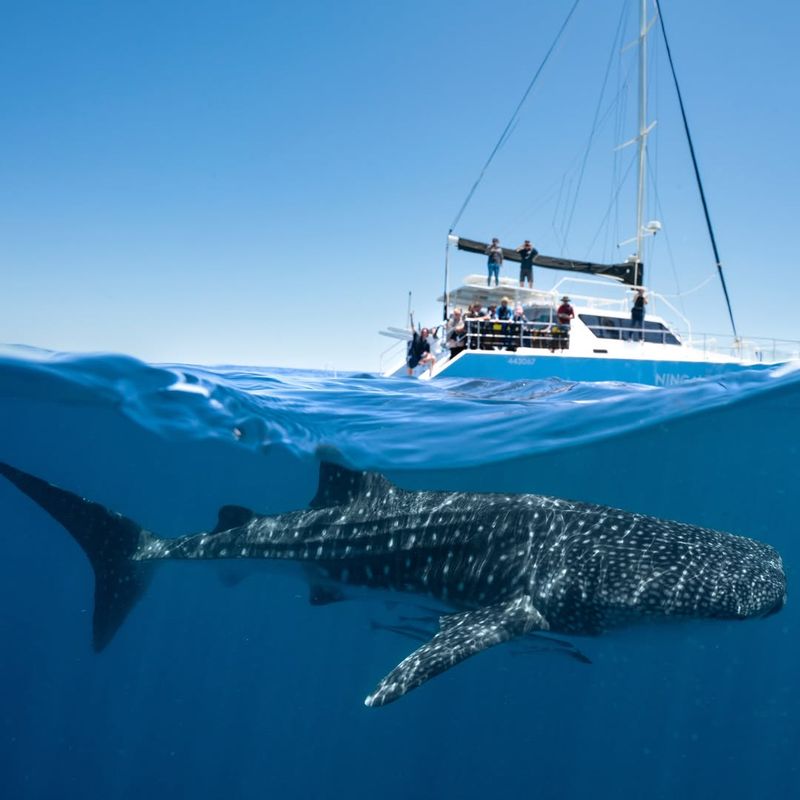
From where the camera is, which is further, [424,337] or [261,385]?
[424,337]

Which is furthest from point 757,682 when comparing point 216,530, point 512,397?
point 216,530

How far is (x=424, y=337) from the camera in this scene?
22.9m

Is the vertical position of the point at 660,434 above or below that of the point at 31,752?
above

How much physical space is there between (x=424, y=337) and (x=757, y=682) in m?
15.3

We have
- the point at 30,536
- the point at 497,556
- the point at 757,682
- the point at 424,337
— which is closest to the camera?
the point at 497,556

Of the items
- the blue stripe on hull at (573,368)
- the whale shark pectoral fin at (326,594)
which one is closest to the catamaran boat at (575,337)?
the blue stripe on hull at (573,368)

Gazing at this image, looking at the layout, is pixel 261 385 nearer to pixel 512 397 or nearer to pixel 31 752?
pixel 512 397

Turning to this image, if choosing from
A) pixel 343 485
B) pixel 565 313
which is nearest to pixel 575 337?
pixel 565 313

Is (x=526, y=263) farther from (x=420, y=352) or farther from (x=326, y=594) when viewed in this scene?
(x=326, y=594)

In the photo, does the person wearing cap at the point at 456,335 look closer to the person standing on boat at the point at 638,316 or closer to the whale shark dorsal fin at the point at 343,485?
the person standing on boat at the point at 638,316

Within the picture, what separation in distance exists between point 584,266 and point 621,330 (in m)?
4.40

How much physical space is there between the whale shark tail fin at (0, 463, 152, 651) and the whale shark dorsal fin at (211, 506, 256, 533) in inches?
43.5

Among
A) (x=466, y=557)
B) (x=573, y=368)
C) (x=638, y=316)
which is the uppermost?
(x=638, y=316)

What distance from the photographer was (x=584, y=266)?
31516mm
